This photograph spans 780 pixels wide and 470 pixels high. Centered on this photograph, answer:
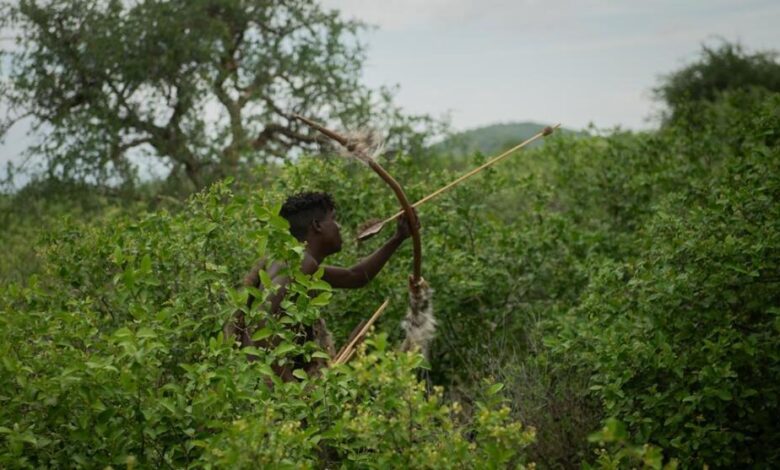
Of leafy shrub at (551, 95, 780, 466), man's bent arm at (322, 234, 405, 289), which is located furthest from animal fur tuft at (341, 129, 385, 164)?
leafy shrub at (551, 95, 780, 466)

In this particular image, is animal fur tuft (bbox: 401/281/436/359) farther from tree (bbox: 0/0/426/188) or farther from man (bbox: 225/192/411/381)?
tree (bbox: 0/0/426/188)

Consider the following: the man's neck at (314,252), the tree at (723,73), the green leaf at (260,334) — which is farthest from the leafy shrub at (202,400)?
the tree at (723,73)

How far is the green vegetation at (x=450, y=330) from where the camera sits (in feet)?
14.4

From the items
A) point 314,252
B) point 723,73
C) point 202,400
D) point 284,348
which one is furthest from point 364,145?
point 723,73

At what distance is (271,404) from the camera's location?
4453 millimetres

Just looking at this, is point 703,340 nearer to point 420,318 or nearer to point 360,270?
point 420,318

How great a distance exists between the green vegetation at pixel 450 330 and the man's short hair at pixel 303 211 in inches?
10.4

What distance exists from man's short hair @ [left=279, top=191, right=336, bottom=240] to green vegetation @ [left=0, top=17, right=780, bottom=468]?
10.4 inches

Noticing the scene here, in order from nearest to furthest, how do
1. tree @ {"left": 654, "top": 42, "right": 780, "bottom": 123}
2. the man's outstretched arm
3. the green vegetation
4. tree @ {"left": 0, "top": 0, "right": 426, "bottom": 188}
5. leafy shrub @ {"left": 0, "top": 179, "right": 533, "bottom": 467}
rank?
1. leafy shrub @ {"left": 0, "top": 179, "right": 533, "bottom": 467}
2. the green vegetation
3. the man's outstretched arm
4. tree @ {"left": 0, "top": 0, "right": 426, "bottom": 188}
5. tree @ {"left": 654, "top": 42, "right": 780, "bottom": 123}

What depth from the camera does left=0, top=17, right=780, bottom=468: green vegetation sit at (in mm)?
4398

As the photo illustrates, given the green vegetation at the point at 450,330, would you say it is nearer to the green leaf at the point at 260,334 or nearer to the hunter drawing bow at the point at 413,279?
the green leaf at the point at 260,334

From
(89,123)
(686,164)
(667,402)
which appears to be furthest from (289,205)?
(89,123)

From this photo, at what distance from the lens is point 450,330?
30.1 ft

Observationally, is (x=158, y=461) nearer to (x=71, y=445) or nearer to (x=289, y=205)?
(x=71, y=445)
